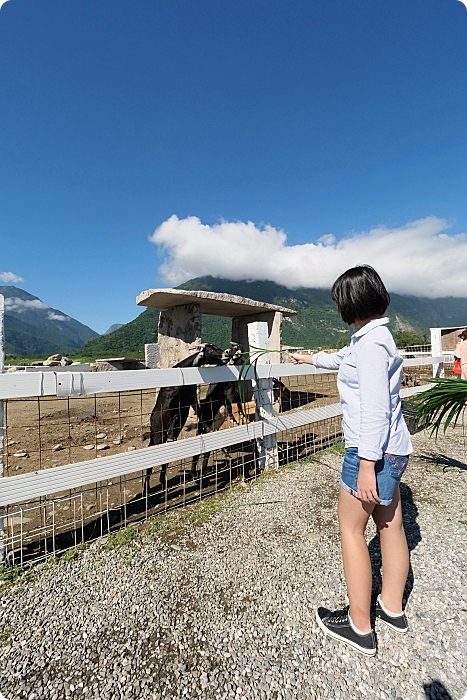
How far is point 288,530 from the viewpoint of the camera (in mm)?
2635

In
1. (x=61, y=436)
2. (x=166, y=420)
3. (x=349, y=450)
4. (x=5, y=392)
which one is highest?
(x=5, y=392)

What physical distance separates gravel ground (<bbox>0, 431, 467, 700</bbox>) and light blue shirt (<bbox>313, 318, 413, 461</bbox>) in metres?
0.95

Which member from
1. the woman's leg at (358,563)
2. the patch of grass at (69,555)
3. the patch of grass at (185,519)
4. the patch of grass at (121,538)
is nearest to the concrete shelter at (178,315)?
the patch of grass at (185,519)

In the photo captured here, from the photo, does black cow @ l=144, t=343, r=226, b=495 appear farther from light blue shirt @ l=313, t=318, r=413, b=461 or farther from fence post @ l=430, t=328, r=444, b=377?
fence post @ l=430, t=328, r=444, b=377

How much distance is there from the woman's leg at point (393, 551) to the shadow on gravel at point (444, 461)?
2791 millimetres

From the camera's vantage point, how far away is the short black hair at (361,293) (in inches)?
65.1

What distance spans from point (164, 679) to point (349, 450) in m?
1.30

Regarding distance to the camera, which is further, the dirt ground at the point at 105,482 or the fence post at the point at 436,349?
the fence post at the point at 436,349

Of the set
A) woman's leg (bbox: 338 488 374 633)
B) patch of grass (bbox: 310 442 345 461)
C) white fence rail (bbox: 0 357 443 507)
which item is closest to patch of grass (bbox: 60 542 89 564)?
white fence rail (bbox: 0 357 443 507)

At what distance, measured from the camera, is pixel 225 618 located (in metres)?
1.78

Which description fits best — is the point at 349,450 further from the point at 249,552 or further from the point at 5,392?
the point at 5,392

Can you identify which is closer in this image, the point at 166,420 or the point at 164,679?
the point at 164,679

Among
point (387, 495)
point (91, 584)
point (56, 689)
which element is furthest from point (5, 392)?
point (387, 495)

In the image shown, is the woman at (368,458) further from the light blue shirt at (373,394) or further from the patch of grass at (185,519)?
the patch of grass at (185,519)
